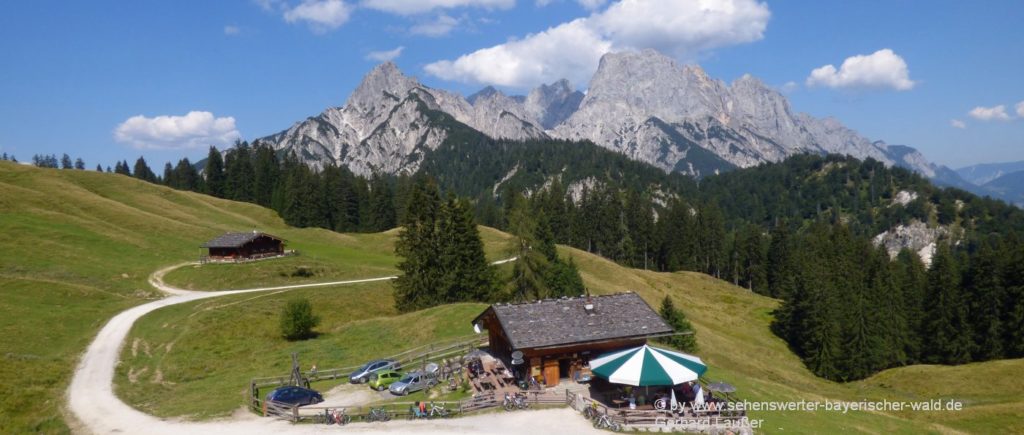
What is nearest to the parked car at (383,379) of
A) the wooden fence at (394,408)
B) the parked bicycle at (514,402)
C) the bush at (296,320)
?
the wooden fence at (394,408)

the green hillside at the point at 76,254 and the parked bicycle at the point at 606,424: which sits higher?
the green hillside at the point at 76,254

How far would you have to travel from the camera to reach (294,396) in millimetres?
31250

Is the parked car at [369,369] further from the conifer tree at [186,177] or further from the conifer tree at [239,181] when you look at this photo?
the conifer tree at [186,177]

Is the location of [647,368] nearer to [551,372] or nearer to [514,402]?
[551,372]

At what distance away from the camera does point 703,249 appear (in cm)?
13800

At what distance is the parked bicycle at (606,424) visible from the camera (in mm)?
27531

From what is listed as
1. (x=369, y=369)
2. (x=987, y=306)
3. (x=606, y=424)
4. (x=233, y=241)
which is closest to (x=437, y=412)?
(x=606, y=424)

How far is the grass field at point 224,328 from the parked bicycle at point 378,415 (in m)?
8.84

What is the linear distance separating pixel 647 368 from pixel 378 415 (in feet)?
48.7

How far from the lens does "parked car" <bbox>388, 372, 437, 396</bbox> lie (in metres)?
33.5

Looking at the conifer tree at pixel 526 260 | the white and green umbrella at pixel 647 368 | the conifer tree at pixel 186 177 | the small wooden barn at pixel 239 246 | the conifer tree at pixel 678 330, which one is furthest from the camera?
the conifer tree at pixel 186 177

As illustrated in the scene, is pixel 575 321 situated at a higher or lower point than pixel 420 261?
lower

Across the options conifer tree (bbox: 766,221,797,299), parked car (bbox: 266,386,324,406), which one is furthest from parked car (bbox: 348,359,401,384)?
conifer tree (bbox: 766,221,797,299)

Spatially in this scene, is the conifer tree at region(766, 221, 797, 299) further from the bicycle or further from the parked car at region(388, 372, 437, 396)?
the parked car at region(388, 372, 437, 396)
